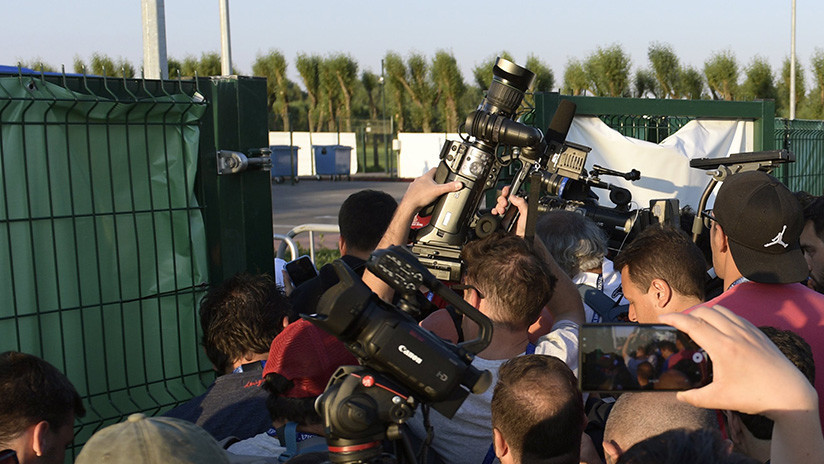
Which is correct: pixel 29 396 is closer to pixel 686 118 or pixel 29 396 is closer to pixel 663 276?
pixel 663 276

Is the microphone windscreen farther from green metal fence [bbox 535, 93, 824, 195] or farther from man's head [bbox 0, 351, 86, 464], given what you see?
man's head [bbox 0, 351, 86, 464]

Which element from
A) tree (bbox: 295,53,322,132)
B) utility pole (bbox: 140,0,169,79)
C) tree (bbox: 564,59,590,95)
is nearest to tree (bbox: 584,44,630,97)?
tree (bbox: 564,59,590,95)

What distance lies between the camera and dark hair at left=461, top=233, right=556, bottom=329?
2.80 m

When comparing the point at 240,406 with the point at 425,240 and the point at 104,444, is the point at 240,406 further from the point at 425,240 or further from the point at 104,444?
the point at 104,444

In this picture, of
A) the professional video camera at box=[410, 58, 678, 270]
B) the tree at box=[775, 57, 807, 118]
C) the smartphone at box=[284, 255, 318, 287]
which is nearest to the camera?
the professional video camera at box=[410, 58, 678, 270]

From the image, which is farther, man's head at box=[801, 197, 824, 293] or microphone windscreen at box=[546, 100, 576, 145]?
microphone windscreen at box=[546, 100, 576, 145]

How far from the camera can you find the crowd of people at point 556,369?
5.11 ft

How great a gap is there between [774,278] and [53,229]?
2792 mm

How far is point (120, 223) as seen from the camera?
3.79m

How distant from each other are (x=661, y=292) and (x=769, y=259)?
0.45m

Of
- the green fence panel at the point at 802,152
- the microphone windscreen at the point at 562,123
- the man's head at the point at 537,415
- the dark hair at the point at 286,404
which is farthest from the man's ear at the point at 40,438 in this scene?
the green fence panel at the point at 802,152

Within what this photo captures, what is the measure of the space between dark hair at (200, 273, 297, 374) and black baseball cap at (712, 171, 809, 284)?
1677mm

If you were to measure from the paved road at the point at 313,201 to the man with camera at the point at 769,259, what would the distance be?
1014 cm

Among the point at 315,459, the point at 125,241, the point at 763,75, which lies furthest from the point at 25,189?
the point at 763,75
